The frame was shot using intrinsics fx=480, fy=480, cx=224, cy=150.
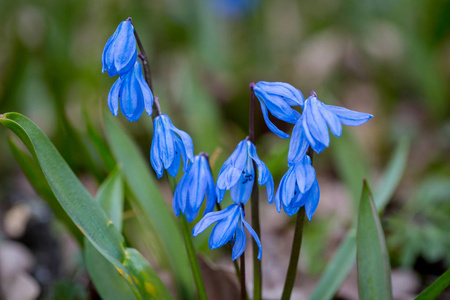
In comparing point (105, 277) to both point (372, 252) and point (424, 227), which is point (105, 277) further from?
point (424, 227)

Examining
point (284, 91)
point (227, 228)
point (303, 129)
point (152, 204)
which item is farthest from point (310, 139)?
point (152, 204)

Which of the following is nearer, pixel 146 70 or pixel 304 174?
pixel 304 174

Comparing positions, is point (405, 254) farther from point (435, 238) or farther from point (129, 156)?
point (129, 156)

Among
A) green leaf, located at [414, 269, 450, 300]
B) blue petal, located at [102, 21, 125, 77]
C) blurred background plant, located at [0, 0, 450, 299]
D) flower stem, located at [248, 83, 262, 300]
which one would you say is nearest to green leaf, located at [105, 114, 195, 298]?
blurred background plant, located at [0, 0, 450, 299]

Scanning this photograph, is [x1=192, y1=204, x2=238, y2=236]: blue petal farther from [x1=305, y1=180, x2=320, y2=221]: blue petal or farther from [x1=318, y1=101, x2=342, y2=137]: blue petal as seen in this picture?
[x1=318, y1=101, x2=342, y2=137]: blue petal

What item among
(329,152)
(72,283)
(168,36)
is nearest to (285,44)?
(168,36)

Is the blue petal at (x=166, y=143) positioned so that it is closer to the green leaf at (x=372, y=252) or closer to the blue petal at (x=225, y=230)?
the blue petal at (x=225, y=230)

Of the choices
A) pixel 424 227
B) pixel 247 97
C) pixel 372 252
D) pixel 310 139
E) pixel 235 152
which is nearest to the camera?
pixel 310 139
